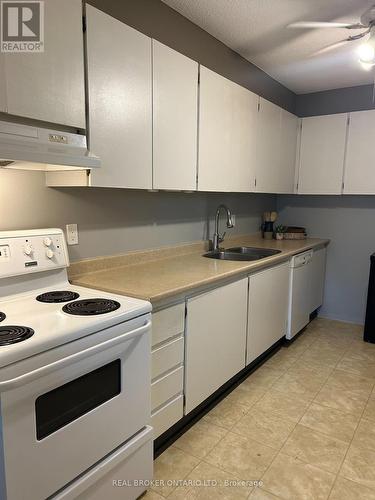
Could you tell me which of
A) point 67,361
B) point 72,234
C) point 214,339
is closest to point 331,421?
point 214,339

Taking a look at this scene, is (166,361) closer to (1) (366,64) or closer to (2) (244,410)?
(2) (244,410)

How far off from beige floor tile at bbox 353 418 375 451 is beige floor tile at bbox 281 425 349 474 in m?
0.08

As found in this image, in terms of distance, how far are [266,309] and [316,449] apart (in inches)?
39.7

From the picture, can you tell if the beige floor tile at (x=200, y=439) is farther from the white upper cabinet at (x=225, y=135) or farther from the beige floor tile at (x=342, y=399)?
the white upper cabinet at (x=225, y=135)

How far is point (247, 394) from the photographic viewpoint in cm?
241

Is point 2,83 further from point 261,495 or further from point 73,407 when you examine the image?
point 261,495

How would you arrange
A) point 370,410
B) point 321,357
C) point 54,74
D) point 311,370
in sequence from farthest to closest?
point 321,357
point 311,370
point 370,410
point 54,74

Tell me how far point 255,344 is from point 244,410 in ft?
1.63

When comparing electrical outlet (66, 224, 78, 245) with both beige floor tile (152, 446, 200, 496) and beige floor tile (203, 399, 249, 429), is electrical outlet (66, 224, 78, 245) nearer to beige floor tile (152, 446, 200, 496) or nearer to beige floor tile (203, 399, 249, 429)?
beige floor tile (152, 446, 200, 496)

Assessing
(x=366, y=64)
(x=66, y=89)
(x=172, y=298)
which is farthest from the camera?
(x=366, y=64)

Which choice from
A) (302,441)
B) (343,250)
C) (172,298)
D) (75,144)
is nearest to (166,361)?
(172,298)

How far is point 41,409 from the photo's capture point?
1.10m

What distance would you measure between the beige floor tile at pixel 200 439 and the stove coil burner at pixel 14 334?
120cm

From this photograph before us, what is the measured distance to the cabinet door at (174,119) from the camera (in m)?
1.86
